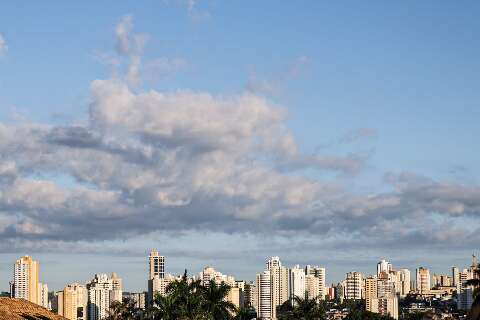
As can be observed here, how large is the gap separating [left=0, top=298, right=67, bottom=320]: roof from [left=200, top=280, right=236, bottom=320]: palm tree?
2595cm

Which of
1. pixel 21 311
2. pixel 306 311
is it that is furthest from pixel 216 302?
pixel 21 311

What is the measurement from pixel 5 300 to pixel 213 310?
105 feet

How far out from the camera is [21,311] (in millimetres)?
80750

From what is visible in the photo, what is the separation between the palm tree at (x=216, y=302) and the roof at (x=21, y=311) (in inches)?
1022

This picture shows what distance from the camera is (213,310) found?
351 ft

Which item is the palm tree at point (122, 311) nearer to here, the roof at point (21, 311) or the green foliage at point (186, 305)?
the green foliage at point (186, 305)

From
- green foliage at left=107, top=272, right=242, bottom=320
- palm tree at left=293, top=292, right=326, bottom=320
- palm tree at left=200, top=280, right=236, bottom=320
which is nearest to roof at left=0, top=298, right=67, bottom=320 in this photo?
green foliage at left=107, top=272, right=242, bottom=320

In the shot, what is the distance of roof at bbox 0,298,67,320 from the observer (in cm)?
7806

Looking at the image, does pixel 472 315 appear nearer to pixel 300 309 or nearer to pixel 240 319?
pixel 240 319

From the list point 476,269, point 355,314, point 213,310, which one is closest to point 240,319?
point 213,310

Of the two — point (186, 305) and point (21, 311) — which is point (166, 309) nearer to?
point (186, 305)

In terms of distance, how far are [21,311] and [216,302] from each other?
1289 inches

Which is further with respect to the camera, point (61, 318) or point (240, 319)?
point (240, 319)

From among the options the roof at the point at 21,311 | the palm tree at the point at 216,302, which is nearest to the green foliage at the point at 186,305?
the palm tree at the point at 216,302
